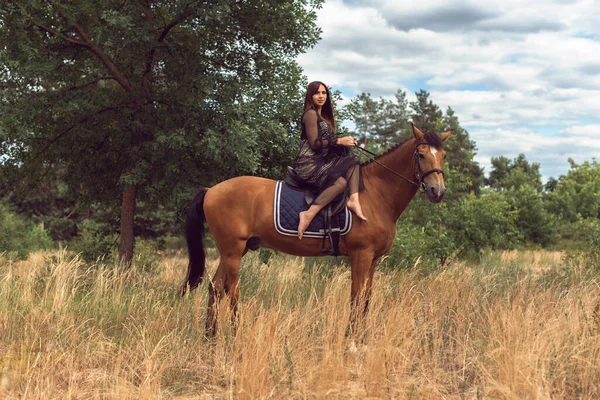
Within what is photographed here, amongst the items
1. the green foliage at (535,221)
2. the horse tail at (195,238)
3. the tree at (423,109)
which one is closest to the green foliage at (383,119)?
the tree at (423,109)

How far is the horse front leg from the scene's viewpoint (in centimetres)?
575

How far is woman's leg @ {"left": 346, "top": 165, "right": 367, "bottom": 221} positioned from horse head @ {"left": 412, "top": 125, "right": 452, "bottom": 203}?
68 centimetres

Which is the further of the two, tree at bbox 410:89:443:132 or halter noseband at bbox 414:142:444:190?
tree at bbox 410:89:443:132

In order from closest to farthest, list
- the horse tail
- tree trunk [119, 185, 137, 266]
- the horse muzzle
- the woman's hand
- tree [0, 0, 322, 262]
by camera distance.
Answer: the horse muzzle → the woman's hand → the horse tail → tree [0, 0, 322, 262] → tree trunk [119, 185, 137, 266]

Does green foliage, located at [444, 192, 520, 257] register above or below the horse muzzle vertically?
below

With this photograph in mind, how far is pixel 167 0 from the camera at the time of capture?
A: 1012cm

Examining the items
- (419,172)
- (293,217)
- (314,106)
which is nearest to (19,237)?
(293,217)

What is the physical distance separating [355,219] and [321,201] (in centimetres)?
45

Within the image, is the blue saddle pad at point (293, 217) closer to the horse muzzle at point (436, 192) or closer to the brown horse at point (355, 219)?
the brown horse at point (355, 219)

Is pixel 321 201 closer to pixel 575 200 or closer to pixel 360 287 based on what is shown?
pixel 360 287

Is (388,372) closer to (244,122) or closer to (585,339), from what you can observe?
(585,339)

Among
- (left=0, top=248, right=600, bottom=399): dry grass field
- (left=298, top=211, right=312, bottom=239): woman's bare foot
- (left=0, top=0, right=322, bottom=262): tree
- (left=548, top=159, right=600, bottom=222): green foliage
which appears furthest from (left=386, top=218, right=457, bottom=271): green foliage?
(left=548, top=159, right=600, bottom=222): green foliage

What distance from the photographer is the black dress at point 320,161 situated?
243 inches

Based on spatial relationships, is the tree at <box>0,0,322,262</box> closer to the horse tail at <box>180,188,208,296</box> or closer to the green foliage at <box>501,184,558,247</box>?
the horse tail at <box>180,188,208,296</box>
